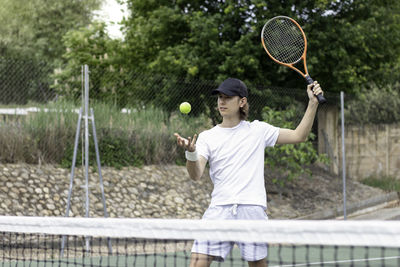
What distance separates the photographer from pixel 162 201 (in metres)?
11.2

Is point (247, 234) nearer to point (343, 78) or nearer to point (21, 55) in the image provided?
point (343, 78)

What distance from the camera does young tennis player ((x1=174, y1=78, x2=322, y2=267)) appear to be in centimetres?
395

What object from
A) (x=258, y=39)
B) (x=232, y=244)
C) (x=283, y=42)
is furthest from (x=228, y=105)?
(x=258, y=39)

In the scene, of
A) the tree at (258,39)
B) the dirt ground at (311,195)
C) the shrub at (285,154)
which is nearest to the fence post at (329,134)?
the dirt ground at (311,195)

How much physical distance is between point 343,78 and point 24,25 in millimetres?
25497

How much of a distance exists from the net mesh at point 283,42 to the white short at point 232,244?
2749mm

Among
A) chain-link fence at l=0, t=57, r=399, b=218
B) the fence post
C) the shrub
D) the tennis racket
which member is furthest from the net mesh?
the fence post

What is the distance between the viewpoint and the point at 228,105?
13.9 feet

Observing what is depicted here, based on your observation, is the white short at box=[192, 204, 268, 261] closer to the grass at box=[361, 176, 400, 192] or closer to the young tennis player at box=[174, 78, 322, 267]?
the young tennis player at box=[174, 78, 322, 267]

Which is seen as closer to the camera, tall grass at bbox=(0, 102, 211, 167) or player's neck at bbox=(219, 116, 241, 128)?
player's neck at bbox=(219, 116, 241, 128)

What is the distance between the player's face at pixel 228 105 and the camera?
4.22 m

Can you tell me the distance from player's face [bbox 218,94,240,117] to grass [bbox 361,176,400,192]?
42.3 feet

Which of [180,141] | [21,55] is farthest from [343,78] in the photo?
[21,55]

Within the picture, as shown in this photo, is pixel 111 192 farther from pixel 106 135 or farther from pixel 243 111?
pixel 243 111
